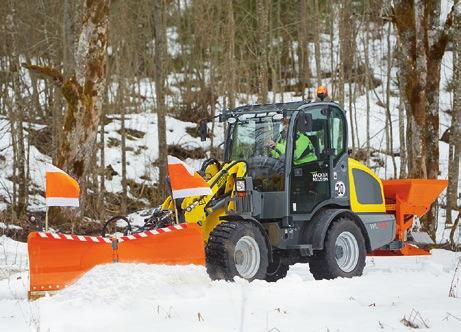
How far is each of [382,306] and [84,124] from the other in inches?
351

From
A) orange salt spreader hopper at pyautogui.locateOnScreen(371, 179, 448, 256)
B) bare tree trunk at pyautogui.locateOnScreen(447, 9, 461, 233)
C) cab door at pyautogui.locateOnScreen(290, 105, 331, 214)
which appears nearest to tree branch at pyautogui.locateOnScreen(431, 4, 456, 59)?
bare tree trunk at pyautogui.locateOnScreen(447, 9, 461, 233)

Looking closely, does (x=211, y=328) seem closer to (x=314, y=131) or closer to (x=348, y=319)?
(x=348, y=319)

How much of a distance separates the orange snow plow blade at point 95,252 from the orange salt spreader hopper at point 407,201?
13.0ft

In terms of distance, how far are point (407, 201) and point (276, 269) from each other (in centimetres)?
229

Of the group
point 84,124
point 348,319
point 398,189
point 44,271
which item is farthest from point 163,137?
point 348,319

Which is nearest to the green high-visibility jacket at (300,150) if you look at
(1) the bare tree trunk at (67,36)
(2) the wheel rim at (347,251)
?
(2) the wheel rim at (347,251)

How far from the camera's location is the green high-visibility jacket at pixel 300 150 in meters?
9.91

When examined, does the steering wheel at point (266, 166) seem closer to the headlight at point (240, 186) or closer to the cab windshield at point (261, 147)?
the cab windshield at point (261, 147)

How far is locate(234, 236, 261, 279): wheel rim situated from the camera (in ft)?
30.0

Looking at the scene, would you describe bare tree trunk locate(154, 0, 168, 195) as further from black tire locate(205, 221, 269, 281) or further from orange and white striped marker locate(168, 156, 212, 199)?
orange and white striped marker locate(168, 156, 212, 199)

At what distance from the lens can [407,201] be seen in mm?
11391

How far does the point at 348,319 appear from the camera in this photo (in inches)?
264

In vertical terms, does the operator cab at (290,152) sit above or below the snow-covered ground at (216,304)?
above

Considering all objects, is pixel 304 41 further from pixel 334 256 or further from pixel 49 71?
pixel 334 256
